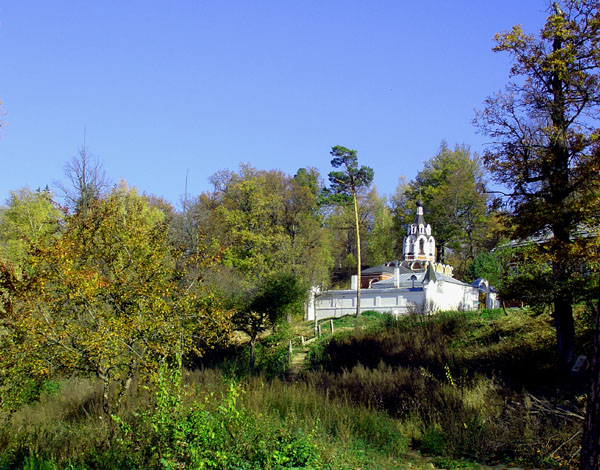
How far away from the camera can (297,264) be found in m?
47.6

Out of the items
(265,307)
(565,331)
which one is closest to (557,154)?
(565,331)

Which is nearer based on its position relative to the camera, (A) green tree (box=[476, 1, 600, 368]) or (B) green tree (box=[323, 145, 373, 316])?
(A) green tree (box=[476, 1, 600, 368])

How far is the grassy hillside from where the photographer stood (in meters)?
7.84

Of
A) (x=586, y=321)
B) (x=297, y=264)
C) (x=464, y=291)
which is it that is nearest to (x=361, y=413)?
(x=586, y=321)

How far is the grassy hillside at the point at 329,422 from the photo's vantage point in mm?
7840

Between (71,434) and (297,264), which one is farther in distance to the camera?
(297,264)

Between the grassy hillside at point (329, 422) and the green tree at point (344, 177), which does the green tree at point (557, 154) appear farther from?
the green tree at point (344, 177)

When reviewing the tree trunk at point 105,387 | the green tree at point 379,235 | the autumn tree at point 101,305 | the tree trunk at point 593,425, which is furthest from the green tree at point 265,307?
the green tree at point 379,235

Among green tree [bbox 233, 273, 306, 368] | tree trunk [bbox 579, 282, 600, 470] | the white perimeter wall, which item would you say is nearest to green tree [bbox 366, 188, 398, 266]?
the white perimeter wall

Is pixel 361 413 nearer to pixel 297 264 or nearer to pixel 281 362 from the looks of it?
pixel 281 362

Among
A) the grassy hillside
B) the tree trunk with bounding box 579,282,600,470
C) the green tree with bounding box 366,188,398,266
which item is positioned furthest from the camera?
the green tree with bounding box 366,188,398,266

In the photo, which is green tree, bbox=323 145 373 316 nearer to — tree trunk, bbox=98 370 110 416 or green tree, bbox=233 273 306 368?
green tree, bbox=233 273 306 368

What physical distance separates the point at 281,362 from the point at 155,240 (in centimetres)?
1604

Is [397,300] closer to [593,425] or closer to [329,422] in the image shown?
[329,422]
